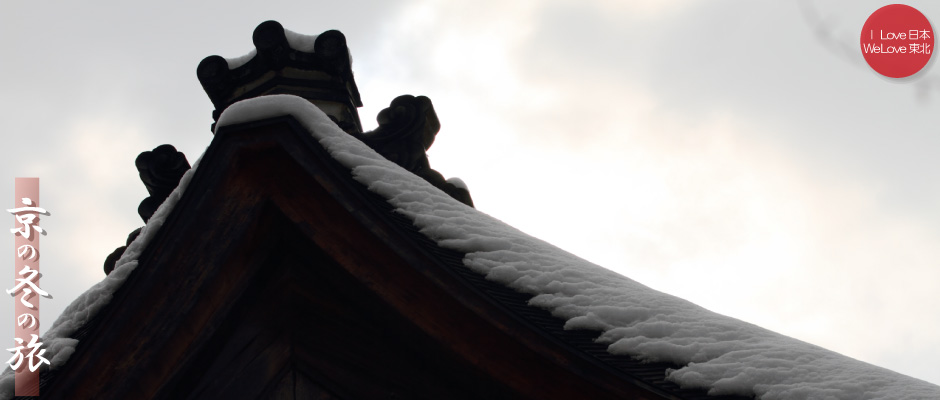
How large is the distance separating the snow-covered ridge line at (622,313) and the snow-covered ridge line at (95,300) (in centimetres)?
40

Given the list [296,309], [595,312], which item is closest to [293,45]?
[296,309]

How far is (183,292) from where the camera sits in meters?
2.28

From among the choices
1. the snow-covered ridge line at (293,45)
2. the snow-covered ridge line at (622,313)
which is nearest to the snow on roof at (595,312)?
the snow-covered ridge line at (622,313)

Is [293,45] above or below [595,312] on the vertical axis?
above

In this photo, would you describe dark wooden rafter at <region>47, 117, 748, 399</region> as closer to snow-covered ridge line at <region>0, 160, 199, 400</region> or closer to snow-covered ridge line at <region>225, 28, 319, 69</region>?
snow-covered ridge line at <region>0, 160, 199, 400</region>

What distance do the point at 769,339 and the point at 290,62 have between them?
11.3 feet

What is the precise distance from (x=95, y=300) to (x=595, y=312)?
5.29 feet

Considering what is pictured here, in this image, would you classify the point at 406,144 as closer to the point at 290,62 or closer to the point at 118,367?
the point at 290,62

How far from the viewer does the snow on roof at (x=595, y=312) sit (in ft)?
6.39

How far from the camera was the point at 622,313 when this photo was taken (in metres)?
2.21

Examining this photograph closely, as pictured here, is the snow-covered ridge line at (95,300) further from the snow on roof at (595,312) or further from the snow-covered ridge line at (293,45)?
the snow-covered ridge line at (293,45)

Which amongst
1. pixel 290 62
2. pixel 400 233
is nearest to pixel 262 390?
pixel 400 233

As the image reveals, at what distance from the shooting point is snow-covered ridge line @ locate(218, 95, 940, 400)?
194 cm

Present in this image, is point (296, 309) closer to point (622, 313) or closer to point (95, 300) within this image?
point (95, 300)
